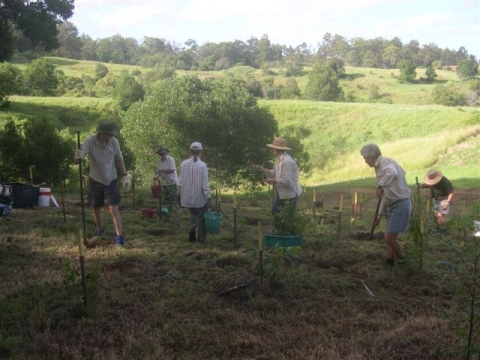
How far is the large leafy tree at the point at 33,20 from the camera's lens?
45.5 ft

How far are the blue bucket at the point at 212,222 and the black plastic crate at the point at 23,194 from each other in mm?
4088

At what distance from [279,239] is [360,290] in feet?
5.33

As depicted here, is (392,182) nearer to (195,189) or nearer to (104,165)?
(195,189)

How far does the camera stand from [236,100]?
733 inches

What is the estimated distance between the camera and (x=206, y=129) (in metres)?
17.6

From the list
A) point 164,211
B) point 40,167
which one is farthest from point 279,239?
point 40,167

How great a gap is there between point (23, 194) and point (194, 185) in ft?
14.5

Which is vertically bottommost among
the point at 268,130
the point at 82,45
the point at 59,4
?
the point at 268,130

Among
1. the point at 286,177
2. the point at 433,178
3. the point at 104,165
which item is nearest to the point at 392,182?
the point at 286,177

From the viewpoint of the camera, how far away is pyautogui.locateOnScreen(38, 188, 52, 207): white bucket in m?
10.1

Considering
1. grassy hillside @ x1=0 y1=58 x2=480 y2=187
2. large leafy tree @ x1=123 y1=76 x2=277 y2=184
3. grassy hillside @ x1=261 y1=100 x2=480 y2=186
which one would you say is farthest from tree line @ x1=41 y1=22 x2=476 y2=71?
large leafy tree @ x1=123 y1=76 x2=277 y2=184

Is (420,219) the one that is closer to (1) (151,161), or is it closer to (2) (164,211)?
(2) (164,211)

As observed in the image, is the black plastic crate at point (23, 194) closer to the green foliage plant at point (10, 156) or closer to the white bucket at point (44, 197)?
the white bucket at point (44, 197)

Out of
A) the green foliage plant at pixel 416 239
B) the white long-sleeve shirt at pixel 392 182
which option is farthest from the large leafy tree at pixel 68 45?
the green foliage plant at pixel 416 239
